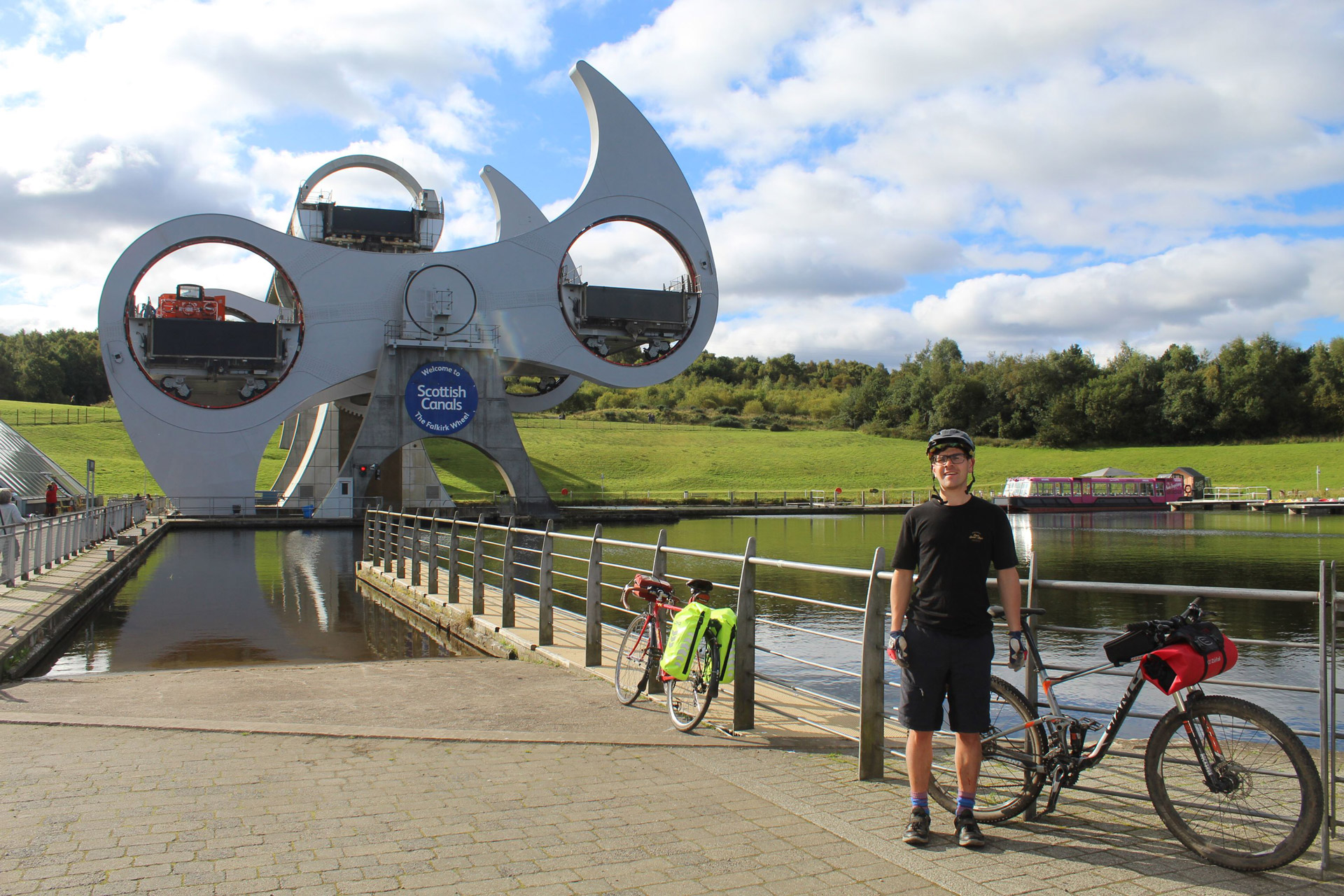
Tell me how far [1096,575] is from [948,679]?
16.8 metres

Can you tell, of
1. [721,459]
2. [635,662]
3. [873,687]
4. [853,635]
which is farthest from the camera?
[721,459]

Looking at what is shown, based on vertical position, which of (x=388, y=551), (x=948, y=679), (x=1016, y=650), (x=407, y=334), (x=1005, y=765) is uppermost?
(x=407, y=334)

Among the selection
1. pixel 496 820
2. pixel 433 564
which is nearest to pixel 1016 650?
pixel 496 820

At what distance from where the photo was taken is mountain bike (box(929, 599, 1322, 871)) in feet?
11.1

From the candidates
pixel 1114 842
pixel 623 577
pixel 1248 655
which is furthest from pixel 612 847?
pixel 623 577

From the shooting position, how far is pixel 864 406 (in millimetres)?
100062

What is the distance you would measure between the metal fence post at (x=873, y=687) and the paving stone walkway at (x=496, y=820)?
0.35ft

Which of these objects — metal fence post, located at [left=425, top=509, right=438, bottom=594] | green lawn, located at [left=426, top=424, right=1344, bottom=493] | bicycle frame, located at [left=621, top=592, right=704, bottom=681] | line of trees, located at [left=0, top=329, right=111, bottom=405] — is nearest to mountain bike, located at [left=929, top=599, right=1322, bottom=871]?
bicycle frame, located at [left=621, top=592, right=704, bottom=681]

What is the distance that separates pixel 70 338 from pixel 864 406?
270 feet

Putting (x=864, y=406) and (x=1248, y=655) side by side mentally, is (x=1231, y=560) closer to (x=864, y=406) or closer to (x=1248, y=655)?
(x=1248, y=655)

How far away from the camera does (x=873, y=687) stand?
187 inches

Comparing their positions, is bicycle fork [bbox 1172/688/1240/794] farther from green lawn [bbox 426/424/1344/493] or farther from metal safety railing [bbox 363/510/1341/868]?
green lawn [bbox 426/424/1344/493]

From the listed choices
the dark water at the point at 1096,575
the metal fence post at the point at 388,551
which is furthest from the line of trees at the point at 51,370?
the metal fence post at the point at 388,551

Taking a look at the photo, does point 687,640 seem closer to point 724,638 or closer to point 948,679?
point 724,638
